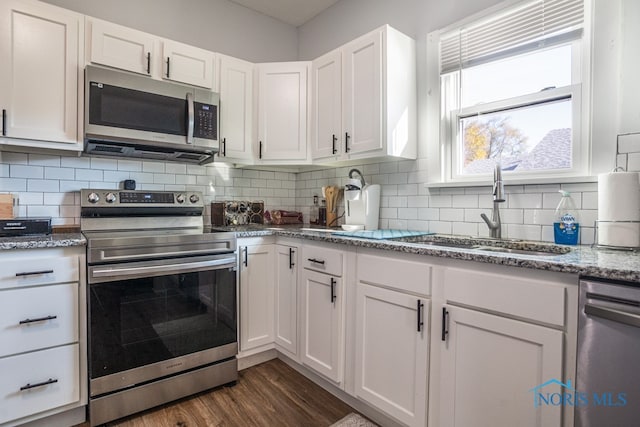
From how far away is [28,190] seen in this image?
2074 mm

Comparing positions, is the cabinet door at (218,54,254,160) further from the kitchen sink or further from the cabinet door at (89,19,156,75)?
the kitchen sink

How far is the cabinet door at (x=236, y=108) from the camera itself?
253 cm

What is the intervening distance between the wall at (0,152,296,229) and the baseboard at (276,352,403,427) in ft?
4.44

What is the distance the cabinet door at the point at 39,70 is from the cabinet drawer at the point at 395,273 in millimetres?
1793

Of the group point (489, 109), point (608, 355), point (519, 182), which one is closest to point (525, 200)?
point (519, 182)

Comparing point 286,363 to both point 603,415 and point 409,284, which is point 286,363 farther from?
point 603,415

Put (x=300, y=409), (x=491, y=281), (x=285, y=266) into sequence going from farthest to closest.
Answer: (x=285, y=266)
(x=300, y=409)
(x=491, y=281)

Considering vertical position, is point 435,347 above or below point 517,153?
below

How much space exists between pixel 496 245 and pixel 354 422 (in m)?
1.17

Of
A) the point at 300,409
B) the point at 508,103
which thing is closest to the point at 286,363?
the point at 300,409

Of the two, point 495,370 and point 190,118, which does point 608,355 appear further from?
point 190,118

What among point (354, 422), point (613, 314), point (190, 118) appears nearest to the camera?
point (613, 314)

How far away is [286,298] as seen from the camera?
7.48 ft

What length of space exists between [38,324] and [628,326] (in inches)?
89.5
